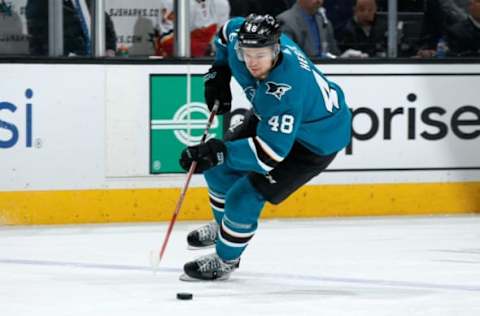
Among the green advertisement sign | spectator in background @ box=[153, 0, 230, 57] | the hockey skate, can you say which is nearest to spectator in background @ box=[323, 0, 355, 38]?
spectator in background @ box=[153, 0, 230, 57]

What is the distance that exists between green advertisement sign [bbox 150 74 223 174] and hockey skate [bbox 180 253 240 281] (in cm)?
237

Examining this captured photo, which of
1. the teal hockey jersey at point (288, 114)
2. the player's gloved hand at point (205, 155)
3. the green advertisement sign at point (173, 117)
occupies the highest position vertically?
the teal hockey jersey at point (288, 114)

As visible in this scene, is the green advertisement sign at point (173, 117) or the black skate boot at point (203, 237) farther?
the green advertisement sign at point (173, 117)

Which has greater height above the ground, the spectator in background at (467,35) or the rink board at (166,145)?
the spectator in background at (467,35)

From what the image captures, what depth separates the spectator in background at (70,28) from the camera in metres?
8.17

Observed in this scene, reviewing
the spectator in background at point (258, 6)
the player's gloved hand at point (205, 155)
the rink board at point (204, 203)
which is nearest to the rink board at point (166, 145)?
the rink board at point (204, 203)

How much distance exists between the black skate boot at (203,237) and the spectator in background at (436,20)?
9.45 ft

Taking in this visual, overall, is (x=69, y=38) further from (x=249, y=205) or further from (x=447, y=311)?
(x=447, y=311)

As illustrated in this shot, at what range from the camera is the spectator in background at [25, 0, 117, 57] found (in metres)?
8.17

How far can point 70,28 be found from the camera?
8.29 m

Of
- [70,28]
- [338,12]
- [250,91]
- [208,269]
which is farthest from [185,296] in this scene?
[338,12]

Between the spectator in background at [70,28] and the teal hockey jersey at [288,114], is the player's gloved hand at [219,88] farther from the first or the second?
the spectator in background at [70,28]

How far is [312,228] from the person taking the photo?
8.27m

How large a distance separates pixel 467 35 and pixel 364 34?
2.42 ft
